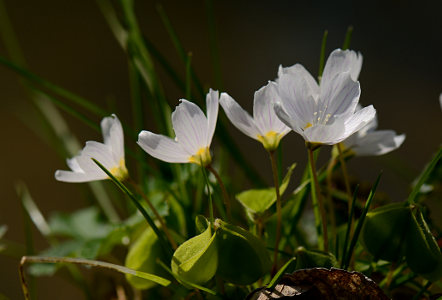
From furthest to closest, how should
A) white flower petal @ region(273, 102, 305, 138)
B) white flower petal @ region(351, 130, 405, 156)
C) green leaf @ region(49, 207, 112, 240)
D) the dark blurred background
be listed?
the dark blurred background < green leaf @ region(49, 207, 112, 240) < white flower petal @ region(351, 130, 405, 156) < white flower petal @ region(273, 102, 305, 138)

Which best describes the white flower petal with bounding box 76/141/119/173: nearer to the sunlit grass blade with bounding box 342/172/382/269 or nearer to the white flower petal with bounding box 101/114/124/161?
the white flower petal with bounding box 101/114/124/161

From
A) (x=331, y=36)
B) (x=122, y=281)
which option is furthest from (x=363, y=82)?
(x=122, y=281)

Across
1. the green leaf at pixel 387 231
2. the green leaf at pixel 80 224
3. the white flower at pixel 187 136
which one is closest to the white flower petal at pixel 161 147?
the white flower at pixel 187 136

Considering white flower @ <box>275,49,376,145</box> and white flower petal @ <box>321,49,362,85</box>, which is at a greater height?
white flower petal @ <box>321,49,362,85</box>

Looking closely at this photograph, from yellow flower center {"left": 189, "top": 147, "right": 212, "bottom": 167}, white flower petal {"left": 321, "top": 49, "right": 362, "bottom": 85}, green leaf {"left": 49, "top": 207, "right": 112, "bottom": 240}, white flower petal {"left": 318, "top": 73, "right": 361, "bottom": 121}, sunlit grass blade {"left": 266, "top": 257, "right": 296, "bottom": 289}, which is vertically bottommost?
green leaf {"left": 49, "top": 207, "right": 112, "bottom": 240}

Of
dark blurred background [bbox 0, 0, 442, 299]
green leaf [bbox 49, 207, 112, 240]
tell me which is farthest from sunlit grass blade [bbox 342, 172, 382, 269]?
dark blurred background [bbox 0, 0, 442, 299]

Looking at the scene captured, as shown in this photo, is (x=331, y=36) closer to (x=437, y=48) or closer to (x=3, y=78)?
(x=437, y=48)

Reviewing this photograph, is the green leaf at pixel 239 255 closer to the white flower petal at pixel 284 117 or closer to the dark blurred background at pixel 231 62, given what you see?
the white flower petal at pixel 284 117

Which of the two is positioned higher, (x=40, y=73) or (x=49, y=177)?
(x=40, y=73)
